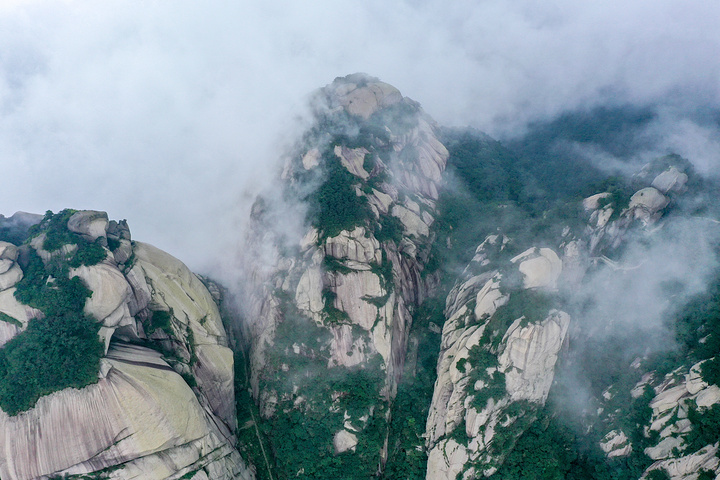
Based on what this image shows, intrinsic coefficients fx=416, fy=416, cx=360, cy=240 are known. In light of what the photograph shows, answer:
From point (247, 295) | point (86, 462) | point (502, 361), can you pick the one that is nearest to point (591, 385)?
point (502, 361)

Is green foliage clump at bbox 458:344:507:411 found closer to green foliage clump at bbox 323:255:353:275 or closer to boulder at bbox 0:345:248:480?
green foliage clump at bbox 323:255:353:275

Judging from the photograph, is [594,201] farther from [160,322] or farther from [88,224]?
[88,224]

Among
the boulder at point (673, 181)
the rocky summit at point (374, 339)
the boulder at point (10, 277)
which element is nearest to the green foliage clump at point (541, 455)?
the rocky summit at point (374, 339)

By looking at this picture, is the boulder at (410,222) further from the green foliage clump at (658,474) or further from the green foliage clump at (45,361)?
the green foliage clump at (45,361)

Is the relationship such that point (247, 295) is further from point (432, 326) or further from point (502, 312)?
point (502, 312)

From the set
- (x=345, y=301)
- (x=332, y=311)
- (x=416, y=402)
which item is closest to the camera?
(x=416, y=402)

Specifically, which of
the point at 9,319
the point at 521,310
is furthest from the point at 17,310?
the point at 521,310

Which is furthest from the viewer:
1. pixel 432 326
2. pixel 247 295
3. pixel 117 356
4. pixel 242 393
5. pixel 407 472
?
pixel 247 295
